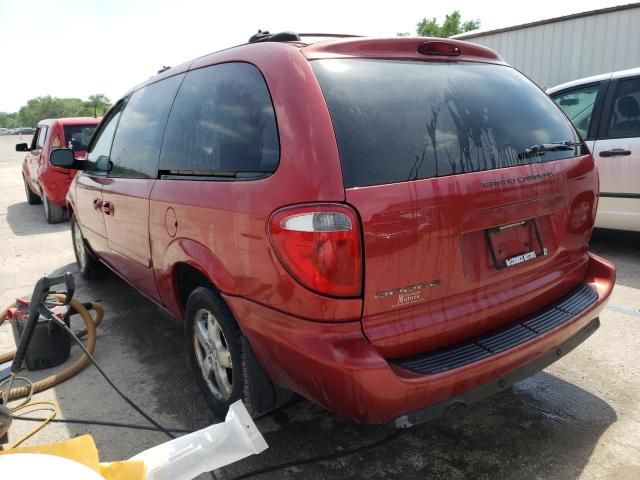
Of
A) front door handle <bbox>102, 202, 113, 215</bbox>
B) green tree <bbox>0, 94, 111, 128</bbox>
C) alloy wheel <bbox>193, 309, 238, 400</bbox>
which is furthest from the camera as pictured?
green tree <bbox>0, 94, 111, 128</bbox>

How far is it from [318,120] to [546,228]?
119 centimetres

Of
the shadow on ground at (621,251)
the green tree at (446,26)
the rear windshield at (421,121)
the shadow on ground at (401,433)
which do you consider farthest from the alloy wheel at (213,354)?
the green tree at (446,26)

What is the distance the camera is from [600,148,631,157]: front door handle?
16.0ft

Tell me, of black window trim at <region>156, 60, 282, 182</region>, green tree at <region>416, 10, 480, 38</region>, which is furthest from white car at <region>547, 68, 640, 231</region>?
green tree at <region>416, 10, 480, 38</region>

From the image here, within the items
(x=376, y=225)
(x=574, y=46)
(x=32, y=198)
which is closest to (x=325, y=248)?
(x=376, y=225)

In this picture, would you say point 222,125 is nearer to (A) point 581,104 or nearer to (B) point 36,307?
(B) point 36,307

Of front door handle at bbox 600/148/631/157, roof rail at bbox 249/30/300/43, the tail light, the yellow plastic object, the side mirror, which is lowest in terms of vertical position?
the yellow plastic object

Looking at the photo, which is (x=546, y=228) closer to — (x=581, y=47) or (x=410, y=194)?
(x=410, y=194)

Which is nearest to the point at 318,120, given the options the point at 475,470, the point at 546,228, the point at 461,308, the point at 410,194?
the point at 410,194

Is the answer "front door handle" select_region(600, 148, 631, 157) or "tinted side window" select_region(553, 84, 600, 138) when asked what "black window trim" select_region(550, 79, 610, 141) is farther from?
"front door handle" select_region(600, 148, 631, 157)

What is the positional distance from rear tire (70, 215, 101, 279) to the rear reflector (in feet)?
12.3

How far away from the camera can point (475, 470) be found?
223 centimetres

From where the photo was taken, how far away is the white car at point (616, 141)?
16.0ft

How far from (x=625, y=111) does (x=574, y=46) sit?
23.7 ft
